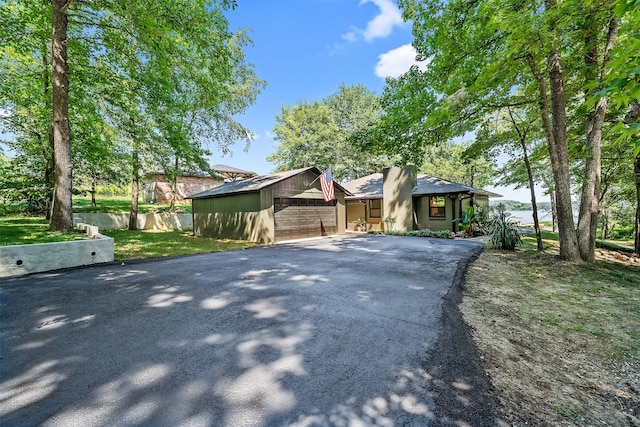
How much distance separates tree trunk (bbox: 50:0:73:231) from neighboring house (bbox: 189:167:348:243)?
6.35 metres

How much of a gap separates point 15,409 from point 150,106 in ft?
35.9

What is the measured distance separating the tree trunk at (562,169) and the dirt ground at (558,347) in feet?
5.16

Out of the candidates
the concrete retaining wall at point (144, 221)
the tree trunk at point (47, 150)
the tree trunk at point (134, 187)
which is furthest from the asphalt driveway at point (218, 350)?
the concrete retaining wall at point (144, 221)

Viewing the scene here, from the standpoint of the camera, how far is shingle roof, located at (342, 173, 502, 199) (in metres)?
16.0

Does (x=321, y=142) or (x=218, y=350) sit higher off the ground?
(x=321, y=142)

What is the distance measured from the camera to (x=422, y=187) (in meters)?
17.5

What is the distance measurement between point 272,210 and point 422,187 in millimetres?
10087

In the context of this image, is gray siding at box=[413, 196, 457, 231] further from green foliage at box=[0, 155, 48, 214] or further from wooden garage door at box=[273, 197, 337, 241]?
green foliage at box=[0, 155, 48, 214]

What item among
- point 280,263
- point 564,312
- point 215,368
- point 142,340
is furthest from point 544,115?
point 142,340

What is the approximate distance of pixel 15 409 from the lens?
2.07 m

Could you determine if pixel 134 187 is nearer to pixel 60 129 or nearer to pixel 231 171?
pixel 60 129

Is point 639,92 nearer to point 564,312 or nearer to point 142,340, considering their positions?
point 564,312

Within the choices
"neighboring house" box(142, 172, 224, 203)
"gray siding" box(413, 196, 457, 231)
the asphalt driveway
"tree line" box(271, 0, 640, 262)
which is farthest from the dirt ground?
"neighboring house" box(142, 172, 224, 203)

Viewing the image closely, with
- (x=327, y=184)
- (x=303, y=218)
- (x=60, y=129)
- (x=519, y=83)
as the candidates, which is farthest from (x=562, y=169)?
(x=60, y=129)
